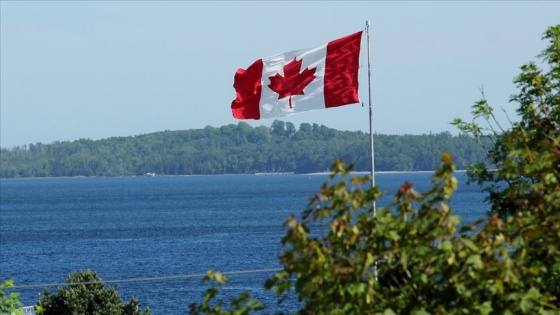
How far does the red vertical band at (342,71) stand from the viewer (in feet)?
58.7

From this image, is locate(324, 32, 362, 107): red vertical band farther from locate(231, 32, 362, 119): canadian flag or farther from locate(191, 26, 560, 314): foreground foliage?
locate(191, 26, 560, 314): foreground foliage

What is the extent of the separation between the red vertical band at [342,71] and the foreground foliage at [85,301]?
1623cm

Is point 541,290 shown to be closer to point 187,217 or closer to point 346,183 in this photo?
point 346,183

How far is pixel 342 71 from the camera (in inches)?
709

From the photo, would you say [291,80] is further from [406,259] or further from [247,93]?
[406,259]

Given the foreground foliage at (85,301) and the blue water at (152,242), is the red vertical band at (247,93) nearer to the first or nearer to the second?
the foreground foliage at (85,301)

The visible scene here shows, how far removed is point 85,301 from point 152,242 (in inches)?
2610

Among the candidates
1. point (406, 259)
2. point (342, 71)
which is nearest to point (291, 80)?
point (342, 71)

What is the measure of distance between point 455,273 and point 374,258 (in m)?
0.56

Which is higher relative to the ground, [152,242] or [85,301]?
[85,301]

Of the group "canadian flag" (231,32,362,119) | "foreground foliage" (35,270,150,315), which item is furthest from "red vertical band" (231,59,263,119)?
"foreground foliage" (35,270,150,315)

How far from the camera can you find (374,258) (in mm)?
7301

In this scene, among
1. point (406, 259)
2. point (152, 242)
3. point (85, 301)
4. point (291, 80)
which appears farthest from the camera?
point (152, 242)

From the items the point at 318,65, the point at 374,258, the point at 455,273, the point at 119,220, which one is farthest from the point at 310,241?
the point at 119,220
